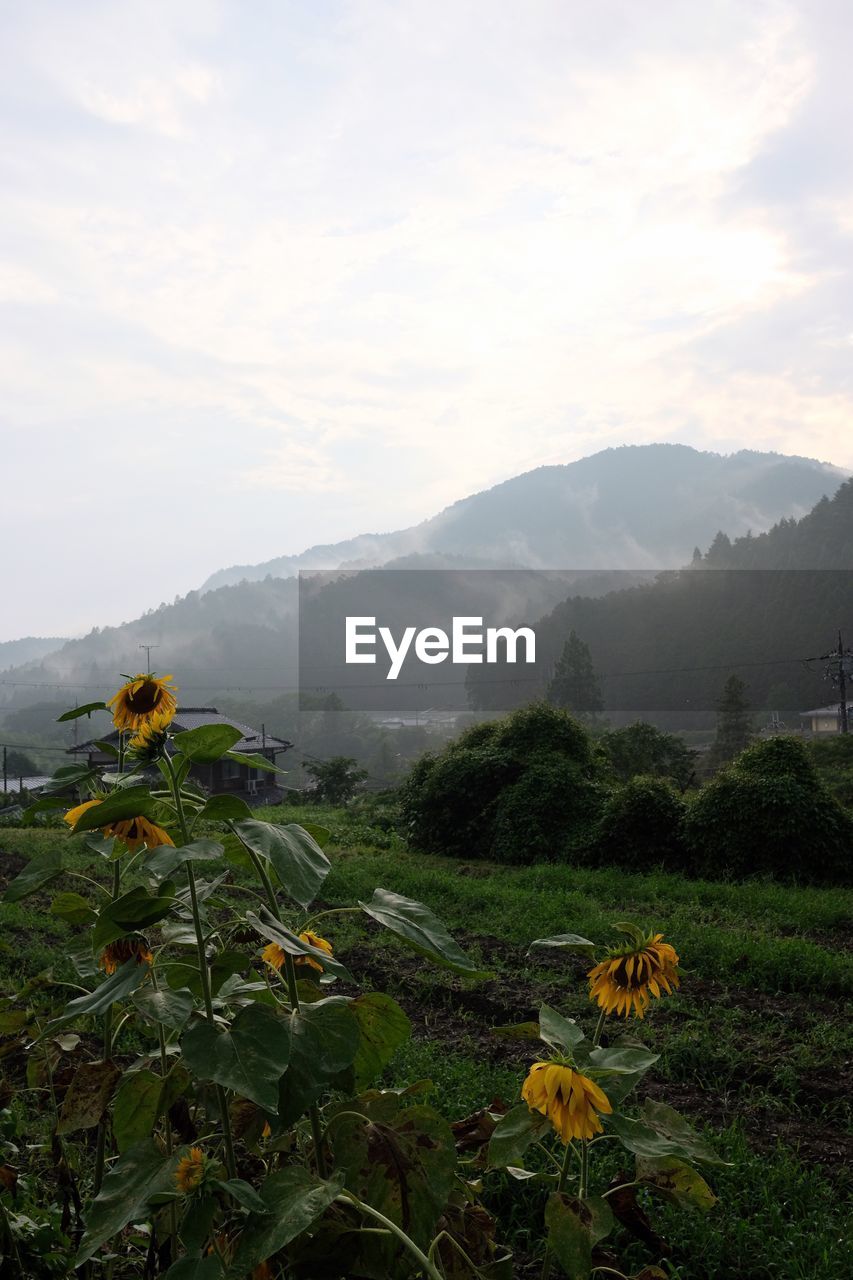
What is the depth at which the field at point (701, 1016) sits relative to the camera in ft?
7.23

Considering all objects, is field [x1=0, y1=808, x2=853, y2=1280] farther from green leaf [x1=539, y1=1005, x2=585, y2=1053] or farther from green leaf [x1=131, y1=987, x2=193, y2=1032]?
green leaf [x1=539, y1=1005, x2=585, y2=1053]

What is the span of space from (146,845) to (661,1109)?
74 cm

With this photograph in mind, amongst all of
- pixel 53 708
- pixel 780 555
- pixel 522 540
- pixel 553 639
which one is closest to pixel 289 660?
pixel 53 708

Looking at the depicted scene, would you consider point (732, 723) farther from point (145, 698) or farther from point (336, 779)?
point (145, 698)

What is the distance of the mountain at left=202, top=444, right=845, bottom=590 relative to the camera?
561 feet

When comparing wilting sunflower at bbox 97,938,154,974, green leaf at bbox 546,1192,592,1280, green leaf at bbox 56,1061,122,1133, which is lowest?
green leaf at bbox 546,1192,592,1280

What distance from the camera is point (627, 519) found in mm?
184875

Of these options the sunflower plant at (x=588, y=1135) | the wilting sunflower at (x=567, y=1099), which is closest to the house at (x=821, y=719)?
the sunflower plant at (x=588, y=1135)

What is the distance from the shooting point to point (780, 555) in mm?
48375

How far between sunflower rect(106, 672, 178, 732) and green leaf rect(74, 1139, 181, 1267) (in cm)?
46

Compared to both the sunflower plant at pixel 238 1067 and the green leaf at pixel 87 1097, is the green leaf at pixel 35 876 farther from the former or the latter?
the green leaf at pixel 87 1097

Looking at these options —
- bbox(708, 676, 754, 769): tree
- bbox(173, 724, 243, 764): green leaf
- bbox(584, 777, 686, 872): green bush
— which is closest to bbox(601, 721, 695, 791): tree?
bbox(584, 777, 686, 872): green bush

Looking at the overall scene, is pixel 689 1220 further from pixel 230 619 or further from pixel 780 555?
pixel 230 619

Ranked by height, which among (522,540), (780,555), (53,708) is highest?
(522,540)
